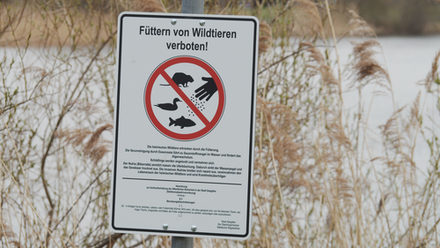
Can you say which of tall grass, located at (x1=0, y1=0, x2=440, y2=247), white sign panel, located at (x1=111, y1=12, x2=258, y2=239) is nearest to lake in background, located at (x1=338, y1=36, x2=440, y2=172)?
tall grass, located at (x1=0, y1=0, x2=440, y2=247)

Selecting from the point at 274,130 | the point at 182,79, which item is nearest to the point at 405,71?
the point at 274,130

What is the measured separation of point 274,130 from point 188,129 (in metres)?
1.21

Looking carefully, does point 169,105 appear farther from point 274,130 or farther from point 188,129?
point 274,130

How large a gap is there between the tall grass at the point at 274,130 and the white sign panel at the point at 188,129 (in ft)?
3.47

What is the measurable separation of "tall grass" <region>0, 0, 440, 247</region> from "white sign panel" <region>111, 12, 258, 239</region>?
3.47ft

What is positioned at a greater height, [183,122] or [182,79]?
[182,79]

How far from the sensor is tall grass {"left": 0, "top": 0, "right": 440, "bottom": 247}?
2678 millimetres

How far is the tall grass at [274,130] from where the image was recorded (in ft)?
8.79

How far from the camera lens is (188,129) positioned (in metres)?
1.40

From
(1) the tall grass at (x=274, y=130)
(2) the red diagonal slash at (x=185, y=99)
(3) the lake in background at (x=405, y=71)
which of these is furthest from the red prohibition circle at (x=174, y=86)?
(3) the lake in background at (x=405, y=71)

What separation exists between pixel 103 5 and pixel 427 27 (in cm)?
1164

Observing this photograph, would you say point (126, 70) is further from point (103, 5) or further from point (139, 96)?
point (103, 5)

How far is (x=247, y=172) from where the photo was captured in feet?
4.64

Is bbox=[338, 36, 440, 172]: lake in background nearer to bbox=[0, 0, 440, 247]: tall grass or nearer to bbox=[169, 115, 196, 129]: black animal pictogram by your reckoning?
bbox=[0, 0, 440, 247]: tall grass
